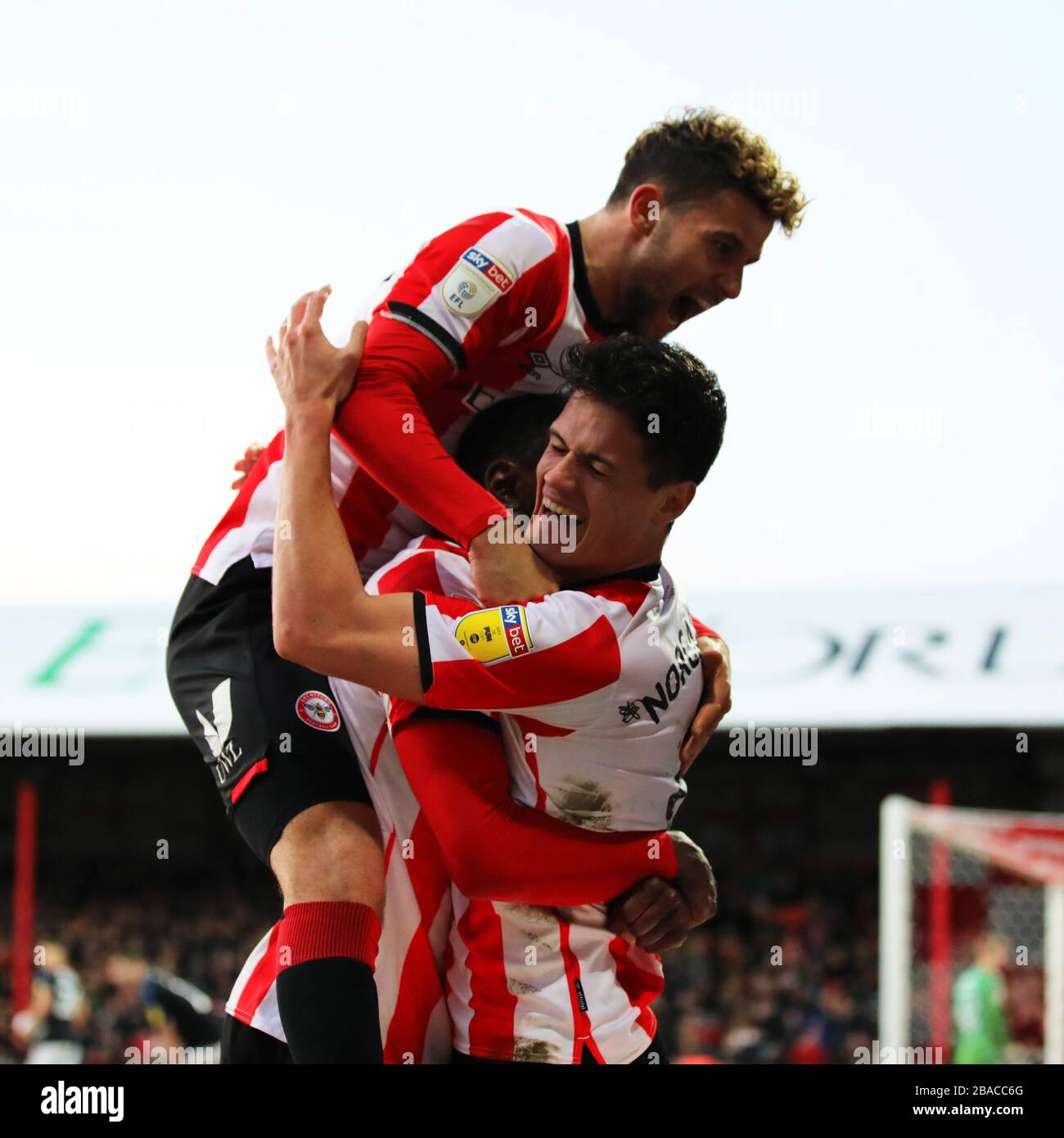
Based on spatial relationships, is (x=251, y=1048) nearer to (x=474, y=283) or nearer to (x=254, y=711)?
(x=254, y=711)

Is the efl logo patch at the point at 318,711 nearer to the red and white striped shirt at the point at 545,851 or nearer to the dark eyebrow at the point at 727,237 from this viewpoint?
the red and white striped shirt at the point at 545,851

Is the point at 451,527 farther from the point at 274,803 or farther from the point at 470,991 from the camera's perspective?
the point at 470,991

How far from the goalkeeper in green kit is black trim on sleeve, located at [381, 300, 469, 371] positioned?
7713 millimetres

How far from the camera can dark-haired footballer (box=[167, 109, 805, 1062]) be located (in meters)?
2.18

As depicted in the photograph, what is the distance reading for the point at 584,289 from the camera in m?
2.71

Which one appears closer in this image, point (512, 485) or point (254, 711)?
point (254, 711)

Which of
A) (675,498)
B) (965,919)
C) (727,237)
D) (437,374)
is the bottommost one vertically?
(965,919)

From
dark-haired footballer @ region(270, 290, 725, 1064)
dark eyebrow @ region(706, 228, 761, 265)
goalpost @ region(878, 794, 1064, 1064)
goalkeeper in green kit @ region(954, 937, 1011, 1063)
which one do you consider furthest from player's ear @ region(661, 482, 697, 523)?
goalkeeper in green kit @ region(954, 937, 1011, 1063)

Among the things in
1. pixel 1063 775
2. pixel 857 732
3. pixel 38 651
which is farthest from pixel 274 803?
pixel 1063 775

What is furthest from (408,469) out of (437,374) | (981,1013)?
(981,1013)

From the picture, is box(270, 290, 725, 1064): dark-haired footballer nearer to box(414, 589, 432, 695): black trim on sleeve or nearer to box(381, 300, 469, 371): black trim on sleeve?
box(414, 589, 432, 695): black trim on sleeve

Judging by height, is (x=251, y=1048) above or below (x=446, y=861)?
below

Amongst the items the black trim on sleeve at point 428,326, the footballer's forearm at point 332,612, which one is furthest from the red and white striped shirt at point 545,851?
the black trim on sleeve at point 428,326

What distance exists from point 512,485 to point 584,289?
456 millimetres
